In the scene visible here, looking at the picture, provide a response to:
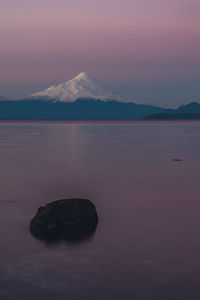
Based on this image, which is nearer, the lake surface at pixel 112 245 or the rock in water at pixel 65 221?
the lake surface at pixel 112 245

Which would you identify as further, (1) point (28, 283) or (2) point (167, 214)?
(2) point (167, 214)

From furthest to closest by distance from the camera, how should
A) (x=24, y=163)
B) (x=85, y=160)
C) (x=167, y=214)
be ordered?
(x=85, y=160) → (x=24, y=163) → (x=167, y=214)

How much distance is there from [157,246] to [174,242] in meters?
0.85

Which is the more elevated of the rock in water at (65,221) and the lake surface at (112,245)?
the rock in water at (65,221)

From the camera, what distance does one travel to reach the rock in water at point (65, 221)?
17.5 meters

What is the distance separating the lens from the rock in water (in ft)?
57.5

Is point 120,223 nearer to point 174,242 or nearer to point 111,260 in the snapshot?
point 174,242

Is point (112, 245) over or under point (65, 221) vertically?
under

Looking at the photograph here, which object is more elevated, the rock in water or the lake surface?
the rock in water

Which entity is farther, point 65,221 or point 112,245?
point 65,221

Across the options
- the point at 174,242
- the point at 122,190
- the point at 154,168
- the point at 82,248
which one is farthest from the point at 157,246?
the point at 154,168

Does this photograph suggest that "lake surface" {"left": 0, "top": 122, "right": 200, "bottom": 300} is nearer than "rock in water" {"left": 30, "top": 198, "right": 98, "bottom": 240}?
Yes

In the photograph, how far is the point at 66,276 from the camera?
13406 millimetres

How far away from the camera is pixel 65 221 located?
18.2 meters
